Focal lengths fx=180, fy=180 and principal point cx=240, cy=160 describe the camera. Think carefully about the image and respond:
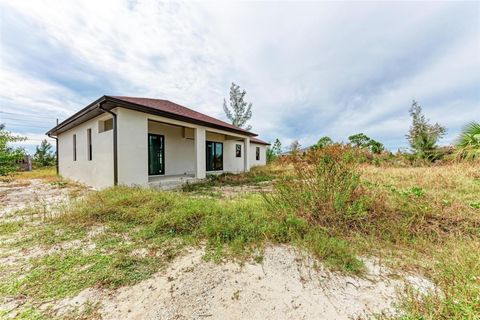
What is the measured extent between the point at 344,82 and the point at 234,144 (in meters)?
7.94

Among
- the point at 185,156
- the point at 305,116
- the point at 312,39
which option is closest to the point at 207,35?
the point at 312,39

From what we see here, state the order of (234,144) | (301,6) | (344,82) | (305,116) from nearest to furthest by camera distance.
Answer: (301,6) → (344,82) → (234,144) → (305,116)

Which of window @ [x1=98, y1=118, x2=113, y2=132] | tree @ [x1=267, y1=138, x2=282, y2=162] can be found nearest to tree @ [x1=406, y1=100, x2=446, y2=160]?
tree @ [x1=267, y1=138, x2=282, y2=162]

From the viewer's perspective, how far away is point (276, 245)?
266 centimetres

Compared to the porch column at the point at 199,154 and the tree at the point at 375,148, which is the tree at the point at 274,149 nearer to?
the tree at the point at 375,148

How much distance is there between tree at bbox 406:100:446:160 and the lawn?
8908 millimetres

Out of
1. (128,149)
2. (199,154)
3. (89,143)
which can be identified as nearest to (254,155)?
(199,154)

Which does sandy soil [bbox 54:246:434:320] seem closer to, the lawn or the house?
the lawn

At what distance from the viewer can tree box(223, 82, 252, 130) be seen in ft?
83.6

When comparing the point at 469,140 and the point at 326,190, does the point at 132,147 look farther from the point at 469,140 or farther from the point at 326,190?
the point at 469,140

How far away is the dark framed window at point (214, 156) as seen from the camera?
1160cm

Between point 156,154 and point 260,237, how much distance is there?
788 cm

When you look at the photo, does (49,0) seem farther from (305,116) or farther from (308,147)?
(305,116)

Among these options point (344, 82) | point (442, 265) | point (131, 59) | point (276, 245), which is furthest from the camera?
point (344, 82)
